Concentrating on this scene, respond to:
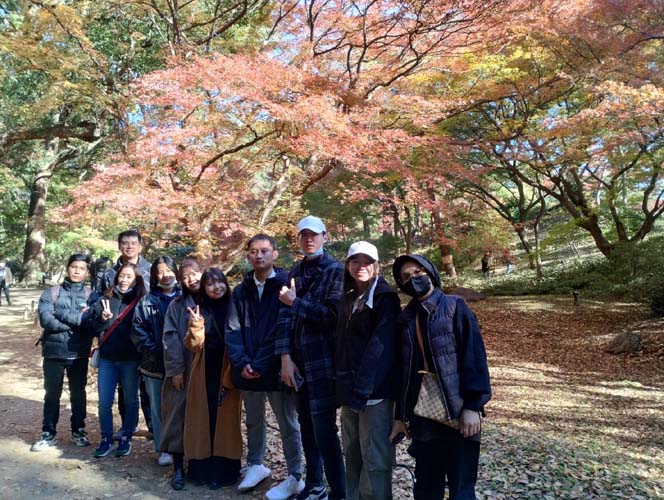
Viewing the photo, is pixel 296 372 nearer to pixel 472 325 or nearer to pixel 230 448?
pixel 230 448

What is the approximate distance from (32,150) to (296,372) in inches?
802

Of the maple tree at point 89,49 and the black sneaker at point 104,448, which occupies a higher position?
the maple tree at point 89,49

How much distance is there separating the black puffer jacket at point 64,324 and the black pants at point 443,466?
9.42 ft

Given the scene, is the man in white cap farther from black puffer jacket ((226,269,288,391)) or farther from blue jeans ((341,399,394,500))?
blue jeans ((341,399,394,500))

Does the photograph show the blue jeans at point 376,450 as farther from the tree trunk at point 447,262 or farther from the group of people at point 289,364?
the tree trunk at point 447,262

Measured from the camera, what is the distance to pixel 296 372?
111 inches

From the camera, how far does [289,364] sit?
111 inches

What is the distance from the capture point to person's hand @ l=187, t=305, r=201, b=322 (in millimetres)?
3072

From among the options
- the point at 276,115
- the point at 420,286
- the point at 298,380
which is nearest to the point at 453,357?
the point at 420,286

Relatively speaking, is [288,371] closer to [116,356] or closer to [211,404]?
[211,404]

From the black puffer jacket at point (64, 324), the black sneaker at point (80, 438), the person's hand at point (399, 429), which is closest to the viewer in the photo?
the person's hand at point (399, 429)

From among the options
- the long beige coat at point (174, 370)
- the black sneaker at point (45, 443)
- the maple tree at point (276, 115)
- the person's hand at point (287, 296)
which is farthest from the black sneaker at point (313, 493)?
the maple tree at point (276, 115)

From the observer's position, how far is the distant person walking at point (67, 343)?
12.3 ft

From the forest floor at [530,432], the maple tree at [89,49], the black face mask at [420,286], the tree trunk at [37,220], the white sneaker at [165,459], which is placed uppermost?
the maple tree at [89,49]
